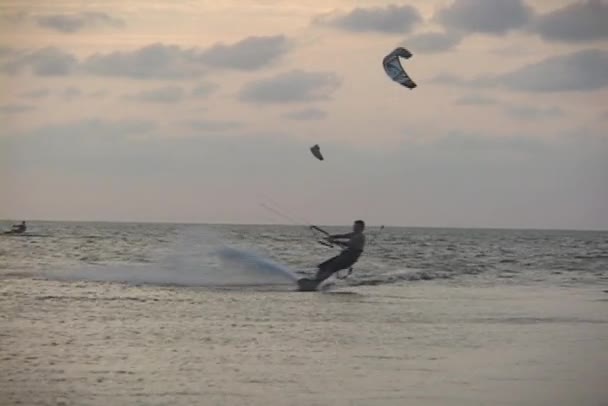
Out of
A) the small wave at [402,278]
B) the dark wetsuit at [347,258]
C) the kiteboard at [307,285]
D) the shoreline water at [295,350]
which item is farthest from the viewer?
the small wave at [402,278]

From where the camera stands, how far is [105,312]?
56.2 ft

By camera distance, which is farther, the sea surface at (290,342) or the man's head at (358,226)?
the man's head at (358,226)

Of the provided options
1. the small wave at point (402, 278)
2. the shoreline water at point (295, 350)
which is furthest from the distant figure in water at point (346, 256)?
the small wave at point (402, 278)

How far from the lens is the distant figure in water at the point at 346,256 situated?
23.4m

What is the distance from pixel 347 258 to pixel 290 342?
9.71 meters

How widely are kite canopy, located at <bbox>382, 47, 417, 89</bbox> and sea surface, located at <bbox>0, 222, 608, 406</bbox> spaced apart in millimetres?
4348

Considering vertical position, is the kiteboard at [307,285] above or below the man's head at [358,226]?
below

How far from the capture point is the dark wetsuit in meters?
23.4

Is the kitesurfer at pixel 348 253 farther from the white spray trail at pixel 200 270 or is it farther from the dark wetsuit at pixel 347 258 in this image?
the white spray trail at pixel 200 270

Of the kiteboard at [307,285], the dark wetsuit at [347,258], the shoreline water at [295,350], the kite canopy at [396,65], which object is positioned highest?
the kite canopy at [396,65]

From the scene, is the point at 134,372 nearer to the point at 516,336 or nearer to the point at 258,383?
the point at 258,383

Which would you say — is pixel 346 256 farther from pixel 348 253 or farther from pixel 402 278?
pixel 402 278

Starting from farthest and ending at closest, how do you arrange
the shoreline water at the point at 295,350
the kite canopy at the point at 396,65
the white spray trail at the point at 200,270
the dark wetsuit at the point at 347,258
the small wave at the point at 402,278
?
1. the small wave at the point at 402,278
2. the white spray trail at the point at 200,270
3. the dark wetsuit at the point at 347,258
4. the kite canopy at the point at 396,65
5. the shoreline water at the point at 295,350

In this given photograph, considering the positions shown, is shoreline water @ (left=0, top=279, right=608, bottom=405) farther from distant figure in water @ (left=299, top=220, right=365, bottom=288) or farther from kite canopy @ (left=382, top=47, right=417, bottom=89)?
kite canopy @ (left=382, top=47, right=417, bottom=89)
